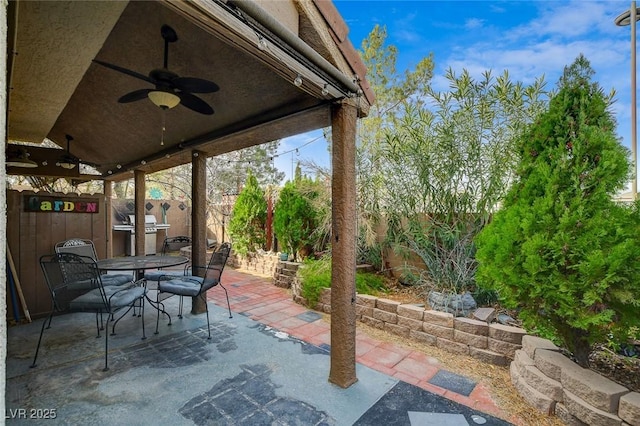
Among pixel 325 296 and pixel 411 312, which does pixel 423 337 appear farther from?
pixel 325 296

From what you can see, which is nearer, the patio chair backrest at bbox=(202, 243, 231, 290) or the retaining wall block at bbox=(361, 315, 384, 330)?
the patio chair backrest at bbox=(202, 243, 231, 290)

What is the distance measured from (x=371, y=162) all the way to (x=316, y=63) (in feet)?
9.41

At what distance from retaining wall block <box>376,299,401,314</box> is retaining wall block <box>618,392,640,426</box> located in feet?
6.36

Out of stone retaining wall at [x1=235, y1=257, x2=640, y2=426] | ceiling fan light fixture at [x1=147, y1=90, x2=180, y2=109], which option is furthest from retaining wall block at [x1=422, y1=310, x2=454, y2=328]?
ceiling fan light fixture at [x1=147, y1=90, x2=180, y2=109]

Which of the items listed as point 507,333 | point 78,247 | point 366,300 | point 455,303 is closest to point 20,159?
point 78,247

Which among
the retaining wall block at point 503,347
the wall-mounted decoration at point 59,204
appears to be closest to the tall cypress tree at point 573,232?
the retaining wall block at point 503,347

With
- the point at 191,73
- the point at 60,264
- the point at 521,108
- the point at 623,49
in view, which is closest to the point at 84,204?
the point at 60,264

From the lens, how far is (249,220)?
7293 millimetres

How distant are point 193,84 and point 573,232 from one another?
2.94 meters

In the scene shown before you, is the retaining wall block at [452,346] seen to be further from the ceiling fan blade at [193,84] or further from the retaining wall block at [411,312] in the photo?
the ceiling fan blade at [193,84]

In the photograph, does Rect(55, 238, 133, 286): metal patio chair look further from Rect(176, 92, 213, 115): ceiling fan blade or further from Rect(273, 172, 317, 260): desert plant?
Rect(273, 172, 317, 260): desert plant

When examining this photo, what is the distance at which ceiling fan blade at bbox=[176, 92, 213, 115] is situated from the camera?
7.76ft

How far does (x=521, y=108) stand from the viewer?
3410mm

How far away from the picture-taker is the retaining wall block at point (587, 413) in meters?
1.74
